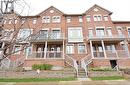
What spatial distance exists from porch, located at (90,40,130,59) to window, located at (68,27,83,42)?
7.93ft

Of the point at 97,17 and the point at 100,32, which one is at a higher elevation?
the point at 97,17

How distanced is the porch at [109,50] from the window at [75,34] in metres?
2.42

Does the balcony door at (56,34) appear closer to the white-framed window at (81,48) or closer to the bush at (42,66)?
the white-framed window at (81,48)

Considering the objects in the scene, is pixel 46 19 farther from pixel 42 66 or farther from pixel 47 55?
pixel 42 66

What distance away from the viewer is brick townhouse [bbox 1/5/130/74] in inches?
790

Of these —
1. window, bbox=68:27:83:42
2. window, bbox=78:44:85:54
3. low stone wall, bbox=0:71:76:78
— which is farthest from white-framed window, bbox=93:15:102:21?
low stone wall, bbox=0:71:76:78

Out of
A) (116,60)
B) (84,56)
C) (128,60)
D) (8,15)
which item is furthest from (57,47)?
(8,15)

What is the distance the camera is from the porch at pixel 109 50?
67.5ft

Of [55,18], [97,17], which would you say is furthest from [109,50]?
[55,18]

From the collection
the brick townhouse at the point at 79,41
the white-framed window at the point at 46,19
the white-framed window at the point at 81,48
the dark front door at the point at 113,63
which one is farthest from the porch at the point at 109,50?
the white-framed window at the point at 46,19

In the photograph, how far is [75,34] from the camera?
24172 mm

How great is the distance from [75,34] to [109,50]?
622 cm

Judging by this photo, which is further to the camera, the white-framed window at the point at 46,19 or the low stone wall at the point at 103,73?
the white-framed window at the point at 46,19

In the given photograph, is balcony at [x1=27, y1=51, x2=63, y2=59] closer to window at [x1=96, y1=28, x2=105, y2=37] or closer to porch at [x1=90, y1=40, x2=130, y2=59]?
porch at [x1=90, y1=40, x2=130, y2=59]
